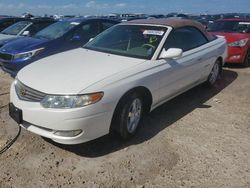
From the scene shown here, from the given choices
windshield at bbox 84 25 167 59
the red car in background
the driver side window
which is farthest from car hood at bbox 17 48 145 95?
the red car in background

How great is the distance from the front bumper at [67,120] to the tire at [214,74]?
3.39 m

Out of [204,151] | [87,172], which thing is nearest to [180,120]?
[204,151]

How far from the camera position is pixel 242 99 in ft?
18.7

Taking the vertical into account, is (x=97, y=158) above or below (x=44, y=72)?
below

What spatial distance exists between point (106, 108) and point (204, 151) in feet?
4.62

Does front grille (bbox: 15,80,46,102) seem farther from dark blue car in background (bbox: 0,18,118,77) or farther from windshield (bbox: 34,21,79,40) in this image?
windshield (bbox: 34,21,79,40)

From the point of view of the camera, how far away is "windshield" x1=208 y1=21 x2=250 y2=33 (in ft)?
29.4

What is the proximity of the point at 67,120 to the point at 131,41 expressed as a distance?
1981mm

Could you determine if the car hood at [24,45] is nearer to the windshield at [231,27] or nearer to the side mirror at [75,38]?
the side mirror at [75,38]

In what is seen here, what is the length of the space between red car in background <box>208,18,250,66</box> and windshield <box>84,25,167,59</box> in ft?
14.8

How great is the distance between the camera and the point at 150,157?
3.52 meters

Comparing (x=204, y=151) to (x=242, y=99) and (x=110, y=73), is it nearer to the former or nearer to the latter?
(x=110, y=73)

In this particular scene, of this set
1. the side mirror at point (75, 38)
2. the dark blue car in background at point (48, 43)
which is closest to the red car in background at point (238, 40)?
the dark blue car in background at point (48, 43)

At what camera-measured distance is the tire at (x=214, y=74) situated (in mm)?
6126
